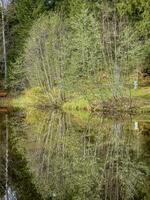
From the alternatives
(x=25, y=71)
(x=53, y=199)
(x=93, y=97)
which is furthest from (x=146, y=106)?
(x=53, y=199)

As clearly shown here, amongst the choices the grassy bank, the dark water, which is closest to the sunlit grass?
the grassy bank

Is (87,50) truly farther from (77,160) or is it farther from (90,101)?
(77,160)

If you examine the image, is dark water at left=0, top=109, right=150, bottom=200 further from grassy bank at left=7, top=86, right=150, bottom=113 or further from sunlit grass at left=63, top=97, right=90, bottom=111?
sunlit grass at left=63, top=97, right=90, bottom=111

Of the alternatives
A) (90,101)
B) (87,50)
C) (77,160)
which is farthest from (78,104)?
(77,160)

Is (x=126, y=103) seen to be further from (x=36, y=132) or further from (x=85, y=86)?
(x=36, y=132)

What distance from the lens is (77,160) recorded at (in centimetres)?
1811

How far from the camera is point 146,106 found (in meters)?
34.3

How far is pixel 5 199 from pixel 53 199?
120cm

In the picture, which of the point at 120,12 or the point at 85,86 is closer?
the point at 85,86

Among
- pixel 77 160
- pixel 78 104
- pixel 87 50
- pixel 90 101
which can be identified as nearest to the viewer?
pixel 77 160

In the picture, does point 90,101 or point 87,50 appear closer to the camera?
point 87,50

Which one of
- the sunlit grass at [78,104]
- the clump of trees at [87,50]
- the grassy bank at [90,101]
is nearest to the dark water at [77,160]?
the grassy bank at [90,101]

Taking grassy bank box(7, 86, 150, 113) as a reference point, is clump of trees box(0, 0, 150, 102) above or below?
above

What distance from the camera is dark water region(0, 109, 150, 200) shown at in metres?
13.8
